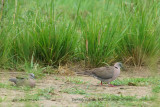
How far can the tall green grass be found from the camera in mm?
6461

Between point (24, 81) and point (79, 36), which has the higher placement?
point (79, 36)

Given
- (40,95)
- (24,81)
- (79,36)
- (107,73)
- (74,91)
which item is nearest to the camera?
(40,95)

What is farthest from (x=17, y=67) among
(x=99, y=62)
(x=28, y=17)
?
(x=99, y=62)

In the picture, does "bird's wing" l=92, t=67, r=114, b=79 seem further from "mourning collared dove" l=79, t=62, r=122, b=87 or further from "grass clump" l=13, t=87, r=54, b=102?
"grass clump" l=13, t=87, r=54, b=102

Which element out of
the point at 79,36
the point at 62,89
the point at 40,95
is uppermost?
the point at 79,36

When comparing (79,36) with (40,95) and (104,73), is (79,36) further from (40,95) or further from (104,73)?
(40,95)

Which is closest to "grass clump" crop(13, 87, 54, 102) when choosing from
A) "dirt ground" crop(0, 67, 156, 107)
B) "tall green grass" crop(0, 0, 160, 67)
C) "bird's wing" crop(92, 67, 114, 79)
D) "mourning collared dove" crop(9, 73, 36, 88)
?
"dirt ground" crop(0, 67, 156, 107)

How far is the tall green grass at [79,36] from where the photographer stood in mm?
6461

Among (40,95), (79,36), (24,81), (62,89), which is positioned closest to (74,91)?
(62,89)

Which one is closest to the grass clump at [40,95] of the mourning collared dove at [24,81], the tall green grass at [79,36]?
the mourning collared dove at [24,81]

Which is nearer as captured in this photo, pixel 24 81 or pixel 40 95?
pixel 40 95

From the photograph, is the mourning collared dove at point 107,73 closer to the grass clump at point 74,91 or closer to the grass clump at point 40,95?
the grass clump at point 74,91

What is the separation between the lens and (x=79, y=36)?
23.0 ft

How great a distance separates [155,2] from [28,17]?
2.61 metres
